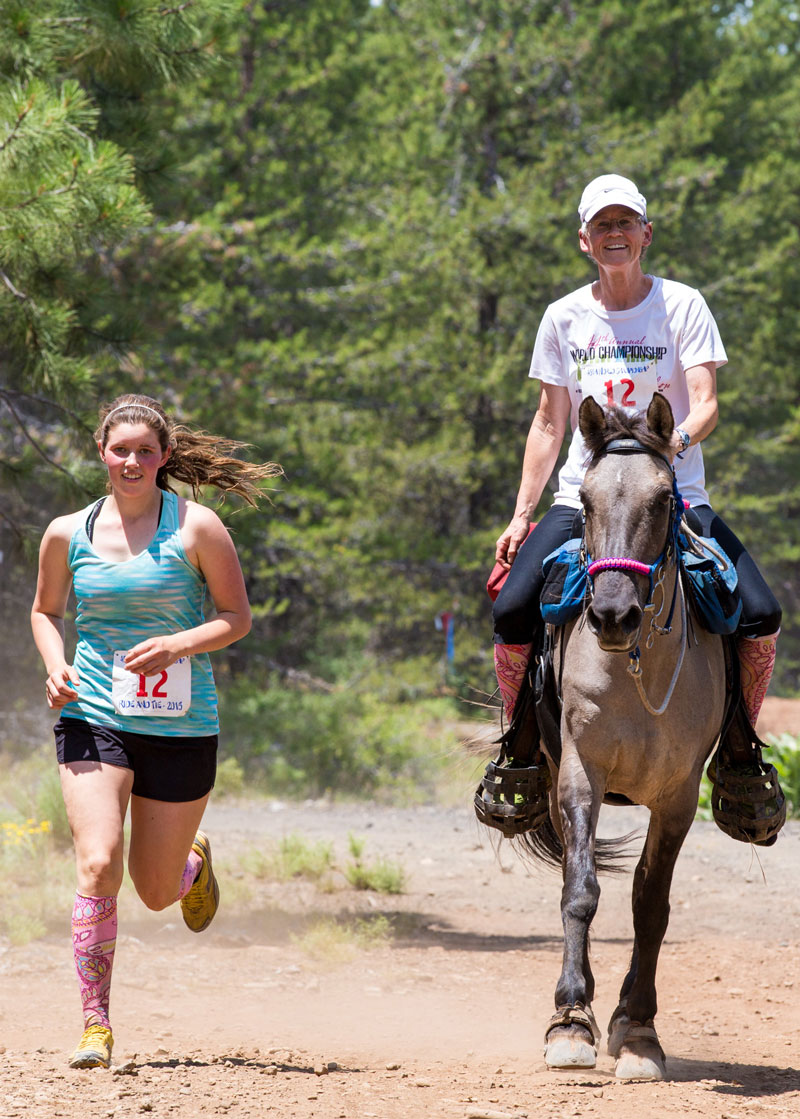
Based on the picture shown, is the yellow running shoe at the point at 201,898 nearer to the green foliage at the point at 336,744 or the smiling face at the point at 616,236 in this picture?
the smiling face at the point at 616,236

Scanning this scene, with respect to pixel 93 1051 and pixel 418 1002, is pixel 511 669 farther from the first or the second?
pixel 93 1051

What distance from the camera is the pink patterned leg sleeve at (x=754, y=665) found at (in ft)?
17.5

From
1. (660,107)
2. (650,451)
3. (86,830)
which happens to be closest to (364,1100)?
(86,830)

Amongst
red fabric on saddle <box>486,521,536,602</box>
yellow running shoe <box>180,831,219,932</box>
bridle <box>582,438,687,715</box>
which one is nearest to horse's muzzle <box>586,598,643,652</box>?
bridle <box>582,438,687,715</box>

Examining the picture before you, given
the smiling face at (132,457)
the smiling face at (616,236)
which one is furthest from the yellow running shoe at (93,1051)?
the smiling face at (616,236)

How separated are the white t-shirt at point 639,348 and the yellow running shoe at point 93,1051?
8.62 ft

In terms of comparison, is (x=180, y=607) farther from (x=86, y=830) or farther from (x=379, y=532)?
(x=379, y=532)

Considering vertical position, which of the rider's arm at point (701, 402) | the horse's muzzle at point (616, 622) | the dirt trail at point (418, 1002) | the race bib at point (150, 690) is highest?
the rider's arm at point (701, 402)

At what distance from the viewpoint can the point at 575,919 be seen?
15.0 feet

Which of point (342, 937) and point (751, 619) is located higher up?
point (751, 619)

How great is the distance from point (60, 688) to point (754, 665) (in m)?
2.81

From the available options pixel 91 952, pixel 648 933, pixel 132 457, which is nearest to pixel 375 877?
pixel 648 933

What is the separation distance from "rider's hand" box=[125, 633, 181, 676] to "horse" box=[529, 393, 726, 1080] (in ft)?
4.66

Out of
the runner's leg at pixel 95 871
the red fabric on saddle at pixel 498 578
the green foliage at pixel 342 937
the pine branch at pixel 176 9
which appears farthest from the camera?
the pine branch at pixel 176 9
